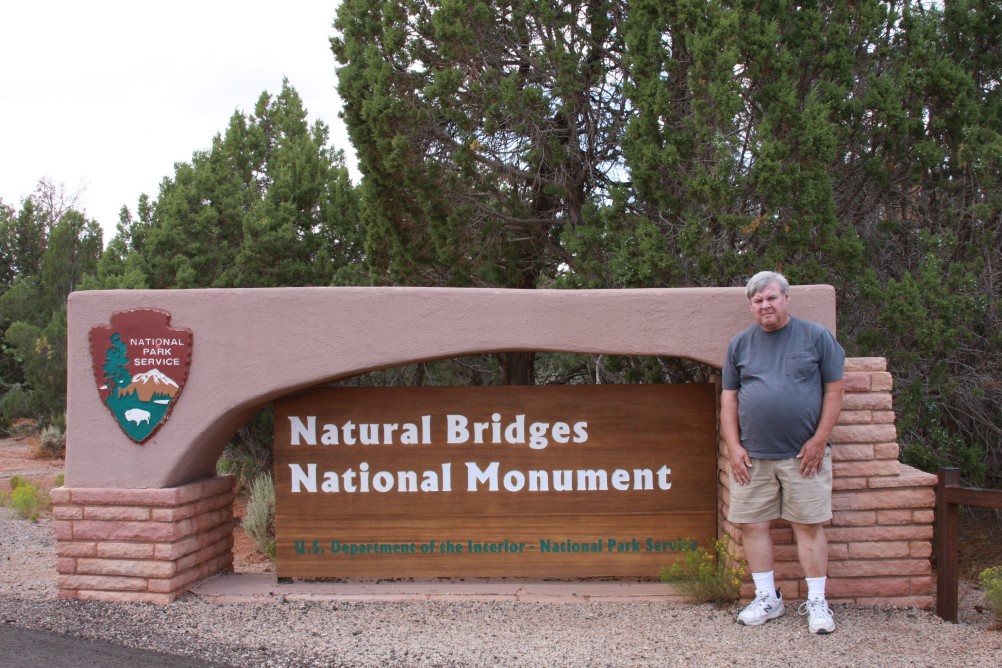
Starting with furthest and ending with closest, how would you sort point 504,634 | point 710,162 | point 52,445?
point 52,445
point 710,162
point 504,634

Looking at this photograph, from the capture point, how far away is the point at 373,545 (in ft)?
19.5

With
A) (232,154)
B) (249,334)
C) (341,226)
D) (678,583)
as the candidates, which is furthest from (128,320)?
(232,154)

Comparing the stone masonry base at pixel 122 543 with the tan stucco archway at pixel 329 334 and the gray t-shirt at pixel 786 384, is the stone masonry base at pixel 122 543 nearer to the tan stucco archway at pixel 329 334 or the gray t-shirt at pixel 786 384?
the tan stucco archway at pixel 329 334

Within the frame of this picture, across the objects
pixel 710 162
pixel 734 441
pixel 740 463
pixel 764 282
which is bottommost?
pixel 740 463

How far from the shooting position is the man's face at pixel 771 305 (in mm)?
4843

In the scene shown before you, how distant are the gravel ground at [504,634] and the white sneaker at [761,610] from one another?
0.05 m

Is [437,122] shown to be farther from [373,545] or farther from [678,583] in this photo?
[678,583]

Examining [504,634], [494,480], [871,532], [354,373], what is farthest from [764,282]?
[354,373]

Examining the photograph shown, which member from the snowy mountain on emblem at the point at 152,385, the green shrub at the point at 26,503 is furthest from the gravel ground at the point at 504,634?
the green shrub at the point at 26,503

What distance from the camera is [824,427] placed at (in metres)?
4.79

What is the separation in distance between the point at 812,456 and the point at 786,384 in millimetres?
403

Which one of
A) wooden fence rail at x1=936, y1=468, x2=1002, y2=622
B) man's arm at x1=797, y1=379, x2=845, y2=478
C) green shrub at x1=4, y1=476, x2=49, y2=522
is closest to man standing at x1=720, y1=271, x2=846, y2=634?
man's arm at x1=797, y1=379, x2=845, y2=478

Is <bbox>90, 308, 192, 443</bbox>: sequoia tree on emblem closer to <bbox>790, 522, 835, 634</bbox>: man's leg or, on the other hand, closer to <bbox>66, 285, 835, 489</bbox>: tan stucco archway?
<bbox>66, 285, 835, 489</bbox>: tan stucco archway

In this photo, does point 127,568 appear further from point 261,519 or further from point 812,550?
point 812,550
